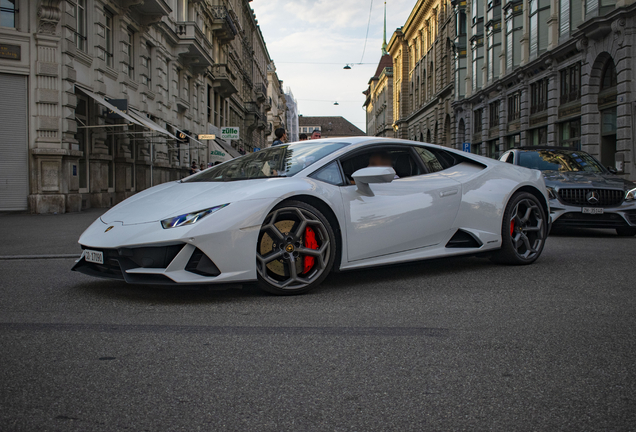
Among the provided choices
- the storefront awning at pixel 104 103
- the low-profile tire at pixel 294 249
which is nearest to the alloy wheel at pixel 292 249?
the low-profile tire at pixel 294 249

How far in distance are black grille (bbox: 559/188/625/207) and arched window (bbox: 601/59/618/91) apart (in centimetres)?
1428

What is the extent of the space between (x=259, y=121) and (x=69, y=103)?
45.2 metres

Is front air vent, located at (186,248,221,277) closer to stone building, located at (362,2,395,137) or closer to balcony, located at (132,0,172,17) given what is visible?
balcony, located at (132,0,172,17)

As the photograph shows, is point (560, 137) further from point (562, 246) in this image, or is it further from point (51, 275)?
point (51, 275)

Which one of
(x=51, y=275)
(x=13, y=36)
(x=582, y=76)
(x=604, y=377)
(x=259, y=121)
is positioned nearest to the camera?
(x=604, y=377)

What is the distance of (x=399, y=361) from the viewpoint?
2678mm

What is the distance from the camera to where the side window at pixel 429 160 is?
Answer: 16.9 ft

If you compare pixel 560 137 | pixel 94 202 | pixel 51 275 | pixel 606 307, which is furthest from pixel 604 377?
pixel 560 137

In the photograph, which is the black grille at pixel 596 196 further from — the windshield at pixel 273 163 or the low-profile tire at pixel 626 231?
the windshield at pixel 273 163

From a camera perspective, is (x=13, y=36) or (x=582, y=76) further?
(x=582, y=76)

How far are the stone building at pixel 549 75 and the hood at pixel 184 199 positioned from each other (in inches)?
Result: 723

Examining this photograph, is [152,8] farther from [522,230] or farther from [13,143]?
[522,230]

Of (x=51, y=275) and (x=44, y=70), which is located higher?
(x=44, y=70)

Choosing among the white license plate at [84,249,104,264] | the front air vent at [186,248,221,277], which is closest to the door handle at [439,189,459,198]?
the front air vent at [186,248,221,277]
